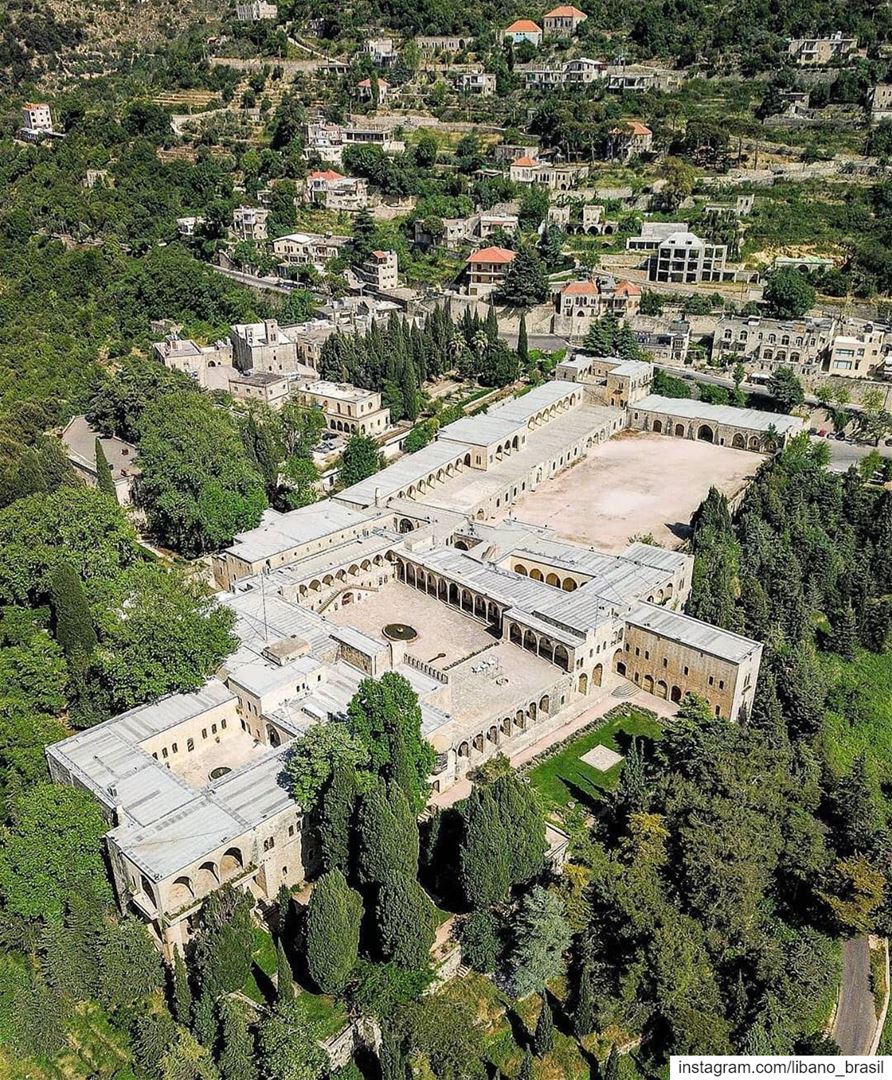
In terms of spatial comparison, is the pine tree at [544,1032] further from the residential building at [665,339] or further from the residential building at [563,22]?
the residential building at [563,22]

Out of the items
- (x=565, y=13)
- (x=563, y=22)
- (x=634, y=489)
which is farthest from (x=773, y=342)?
(x=565, y=13)

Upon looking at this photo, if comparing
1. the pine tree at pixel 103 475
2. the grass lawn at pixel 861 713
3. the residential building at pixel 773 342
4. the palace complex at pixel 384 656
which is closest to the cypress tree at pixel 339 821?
the palace complex at pixel 384 656

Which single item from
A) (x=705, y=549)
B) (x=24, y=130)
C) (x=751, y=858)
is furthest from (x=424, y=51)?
(x=751, y=858)

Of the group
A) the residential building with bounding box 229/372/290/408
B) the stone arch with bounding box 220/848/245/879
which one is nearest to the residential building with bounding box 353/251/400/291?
the residential building with bounding box 229/372/290/408

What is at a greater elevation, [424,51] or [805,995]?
[424,51]

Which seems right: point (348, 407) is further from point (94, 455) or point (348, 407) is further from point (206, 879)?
point (206, 879)

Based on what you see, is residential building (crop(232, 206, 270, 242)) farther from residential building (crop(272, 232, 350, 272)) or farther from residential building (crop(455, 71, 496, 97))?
residential building (crop(455, 71, 496, 97))

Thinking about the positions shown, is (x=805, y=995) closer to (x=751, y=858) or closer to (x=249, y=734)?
(x=751, y=858)
